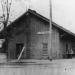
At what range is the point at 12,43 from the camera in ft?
125

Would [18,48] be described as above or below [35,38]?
below

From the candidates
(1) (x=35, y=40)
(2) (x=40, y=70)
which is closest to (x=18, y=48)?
(1) (x=35, y=40)

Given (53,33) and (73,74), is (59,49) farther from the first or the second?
(73,74)

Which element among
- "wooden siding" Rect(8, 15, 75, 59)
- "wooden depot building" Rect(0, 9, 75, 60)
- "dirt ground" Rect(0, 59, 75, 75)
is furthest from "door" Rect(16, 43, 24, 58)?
"dirt ground" Rect(0, 59, 75, 75)

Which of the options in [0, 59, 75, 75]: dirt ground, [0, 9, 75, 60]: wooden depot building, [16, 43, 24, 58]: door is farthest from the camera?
[16, 43, 24, 58]: door

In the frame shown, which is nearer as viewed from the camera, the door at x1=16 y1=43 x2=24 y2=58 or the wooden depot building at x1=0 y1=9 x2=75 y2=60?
the wooden depot building at x1=0 y1=9 x2=75 y2=60

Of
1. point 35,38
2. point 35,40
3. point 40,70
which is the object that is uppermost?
point 35,38

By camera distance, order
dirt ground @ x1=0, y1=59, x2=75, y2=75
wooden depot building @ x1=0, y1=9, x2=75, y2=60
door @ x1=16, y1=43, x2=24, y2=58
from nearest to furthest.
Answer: dirt ground @ x1=0, y1=59, x2=75, y2=75 < wooden depot building @ x1=0, y1=9, x2=75, y2=60 < door @ x1=16, y1=43, x2=24, y2=58

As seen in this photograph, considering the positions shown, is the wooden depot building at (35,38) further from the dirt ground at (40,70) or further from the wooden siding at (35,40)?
the dirt ground at (40,70)

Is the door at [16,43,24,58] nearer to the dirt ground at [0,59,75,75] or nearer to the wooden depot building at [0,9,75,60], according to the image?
the wooden depot building at [0,9,75,60]

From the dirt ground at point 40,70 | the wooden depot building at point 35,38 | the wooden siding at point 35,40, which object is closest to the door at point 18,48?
the wooden depot building at point 35,38

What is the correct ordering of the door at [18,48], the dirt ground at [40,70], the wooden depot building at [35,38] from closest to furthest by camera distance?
the dirt ground at [40,70]
the wooden depot building at [35,38]
the door at [18,48]

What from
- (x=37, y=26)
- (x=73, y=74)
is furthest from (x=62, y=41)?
(x=73, y=74)

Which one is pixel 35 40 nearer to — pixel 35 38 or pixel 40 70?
pixel 35 38
